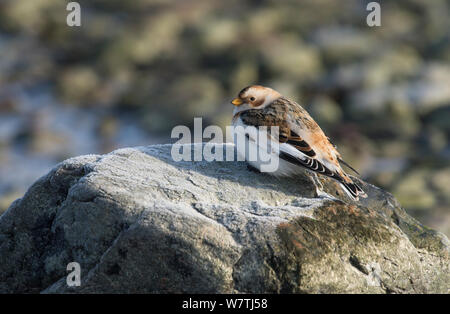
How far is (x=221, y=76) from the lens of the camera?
1542cm

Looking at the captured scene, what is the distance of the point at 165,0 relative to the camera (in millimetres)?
18812

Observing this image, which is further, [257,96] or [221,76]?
[221,76]

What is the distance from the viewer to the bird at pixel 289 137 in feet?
17.9

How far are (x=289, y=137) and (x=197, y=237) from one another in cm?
152

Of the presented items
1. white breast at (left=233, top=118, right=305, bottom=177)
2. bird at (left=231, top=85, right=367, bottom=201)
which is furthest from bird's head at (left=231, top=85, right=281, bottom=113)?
white breast at (left=233, top=118, right=305, bottom=177)

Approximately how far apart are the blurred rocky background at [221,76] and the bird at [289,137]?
218 inches

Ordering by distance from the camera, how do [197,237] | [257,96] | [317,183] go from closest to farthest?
[197,237]
[317,183]
[257,96]

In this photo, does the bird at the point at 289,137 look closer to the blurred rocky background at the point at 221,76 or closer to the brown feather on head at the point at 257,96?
the brown feather on head at the point at 257,96

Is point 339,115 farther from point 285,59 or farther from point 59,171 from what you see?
point 59,171

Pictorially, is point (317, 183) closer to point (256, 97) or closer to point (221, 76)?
point (256, 97)

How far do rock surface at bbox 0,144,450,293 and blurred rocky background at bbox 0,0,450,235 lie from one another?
5.93 m

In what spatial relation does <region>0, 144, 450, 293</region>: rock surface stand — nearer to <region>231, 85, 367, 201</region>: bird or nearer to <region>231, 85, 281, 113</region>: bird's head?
<region>231, 85, 367, 201</region>: bird

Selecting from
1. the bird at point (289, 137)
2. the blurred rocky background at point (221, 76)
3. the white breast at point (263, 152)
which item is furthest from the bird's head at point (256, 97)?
the blurred rocky background at point (221, 76)

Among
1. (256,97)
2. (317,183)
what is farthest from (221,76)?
(317,183)
